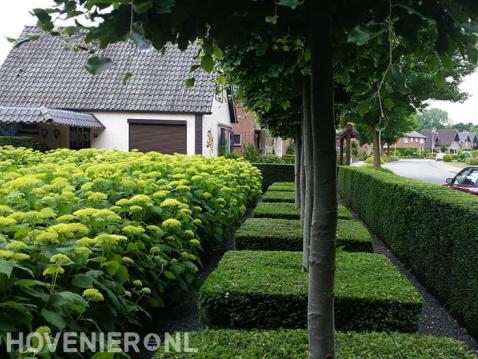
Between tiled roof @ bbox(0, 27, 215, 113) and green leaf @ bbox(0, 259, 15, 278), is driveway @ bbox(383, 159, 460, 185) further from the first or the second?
green leaf @ bbox(0, 259, 15, 278)

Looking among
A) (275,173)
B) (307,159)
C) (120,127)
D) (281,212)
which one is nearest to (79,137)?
(120,127)

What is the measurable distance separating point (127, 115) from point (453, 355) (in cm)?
1862

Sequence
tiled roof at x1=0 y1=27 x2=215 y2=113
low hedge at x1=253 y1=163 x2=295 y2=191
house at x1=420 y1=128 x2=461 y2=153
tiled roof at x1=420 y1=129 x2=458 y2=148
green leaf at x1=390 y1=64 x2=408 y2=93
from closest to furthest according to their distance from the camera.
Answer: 1. green leaf at x1=390 y1=64 x2=408 y2=93
2. low hedge at x1=253 y1=163 x2=295 y2=191
3. tiled roof at x1=0 y1=27 x2=215 y2=113
4. house at x1=420 y1=128 x2=461 y2=153
5. tiled roof at x1=420 y1=129 x2=458 y2=148

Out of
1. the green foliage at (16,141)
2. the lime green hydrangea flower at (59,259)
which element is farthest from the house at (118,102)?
the lime green hydrangea flower at (59,259)

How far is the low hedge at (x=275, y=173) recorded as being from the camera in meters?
19.2

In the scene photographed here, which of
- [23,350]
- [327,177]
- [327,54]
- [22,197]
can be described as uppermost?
[327,54]

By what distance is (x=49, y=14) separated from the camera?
1.67 metres

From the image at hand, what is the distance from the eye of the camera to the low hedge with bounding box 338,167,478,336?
465cm

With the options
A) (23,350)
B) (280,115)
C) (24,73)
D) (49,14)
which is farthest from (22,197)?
(24,73)

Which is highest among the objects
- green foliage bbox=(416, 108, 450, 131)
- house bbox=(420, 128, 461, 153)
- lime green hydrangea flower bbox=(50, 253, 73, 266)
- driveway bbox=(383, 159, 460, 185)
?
green foliage bbox=(416, 108, 450, 131)

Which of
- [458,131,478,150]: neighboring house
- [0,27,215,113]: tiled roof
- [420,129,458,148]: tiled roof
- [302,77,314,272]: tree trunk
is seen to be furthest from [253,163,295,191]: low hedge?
[458,131,478,150]: neighboring house

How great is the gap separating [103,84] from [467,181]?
15985 mm

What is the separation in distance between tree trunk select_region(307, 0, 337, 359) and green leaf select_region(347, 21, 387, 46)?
0.49 meters

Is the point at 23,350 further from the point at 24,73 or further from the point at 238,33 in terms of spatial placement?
the point at 24,73
